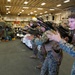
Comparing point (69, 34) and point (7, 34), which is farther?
point (7, 34)

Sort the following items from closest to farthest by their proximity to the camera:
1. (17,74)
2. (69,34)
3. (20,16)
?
1. (69,34)
2. (17,74)
3. (20,16)

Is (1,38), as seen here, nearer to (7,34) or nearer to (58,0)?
(7,34)

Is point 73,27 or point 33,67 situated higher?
point 73,27

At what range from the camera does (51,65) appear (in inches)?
96.1

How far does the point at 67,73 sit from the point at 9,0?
28.0 feet

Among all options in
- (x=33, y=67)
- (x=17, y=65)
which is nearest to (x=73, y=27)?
(x=33, y=67)

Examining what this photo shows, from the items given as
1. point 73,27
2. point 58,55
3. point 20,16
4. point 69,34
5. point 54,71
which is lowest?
point 54,71

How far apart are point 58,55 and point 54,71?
31 cm

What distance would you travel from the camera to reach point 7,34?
12734 mm

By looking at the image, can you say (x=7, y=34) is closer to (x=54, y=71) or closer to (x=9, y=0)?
(x=9, y=0)

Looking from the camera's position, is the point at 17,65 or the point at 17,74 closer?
the point at 17,74

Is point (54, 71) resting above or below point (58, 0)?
below

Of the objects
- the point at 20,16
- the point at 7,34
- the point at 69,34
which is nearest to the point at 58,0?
the point at 7,34

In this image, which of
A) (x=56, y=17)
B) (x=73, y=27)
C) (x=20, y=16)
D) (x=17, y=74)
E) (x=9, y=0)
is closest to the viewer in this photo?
(x=73, y=27)
